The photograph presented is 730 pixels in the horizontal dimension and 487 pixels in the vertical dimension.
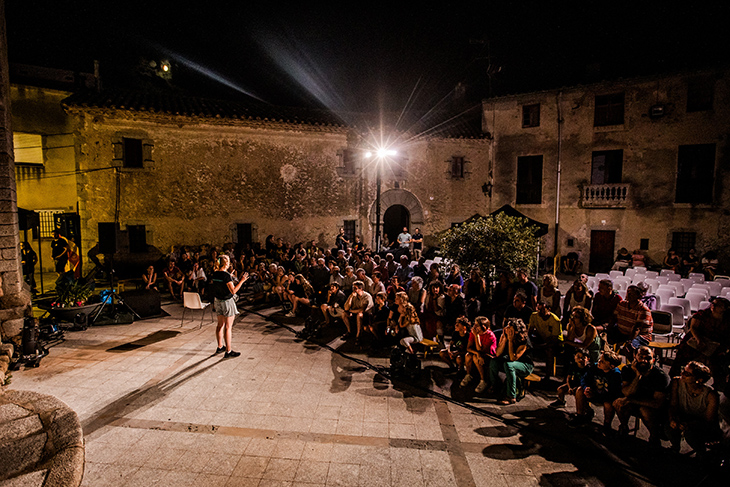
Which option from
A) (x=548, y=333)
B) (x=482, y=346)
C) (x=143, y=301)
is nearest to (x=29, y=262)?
(x=143, y=301)

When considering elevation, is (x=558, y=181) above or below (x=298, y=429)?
above

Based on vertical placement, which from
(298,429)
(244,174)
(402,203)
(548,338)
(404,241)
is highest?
(244,174)

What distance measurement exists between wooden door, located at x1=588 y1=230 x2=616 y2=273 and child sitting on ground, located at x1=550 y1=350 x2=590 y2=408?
44.7 feet

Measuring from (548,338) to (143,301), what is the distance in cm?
918

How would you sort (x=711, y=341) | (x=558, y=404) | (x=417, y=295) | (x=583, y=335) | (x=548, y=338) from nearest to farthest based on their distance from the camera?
(x=558, y=404) < (x=711, y=341) < (x=583, y=335) < (x=548, y=338) < (x=417, y=295)

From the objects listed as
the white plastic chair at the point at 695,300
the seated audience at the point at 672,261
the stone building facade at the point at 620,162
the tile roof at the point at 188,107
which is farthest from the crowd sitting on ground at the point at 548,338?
the stone building facade at the point at 620,162

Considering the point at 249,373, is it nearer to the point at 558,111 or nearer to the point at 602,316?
the point at 602,316

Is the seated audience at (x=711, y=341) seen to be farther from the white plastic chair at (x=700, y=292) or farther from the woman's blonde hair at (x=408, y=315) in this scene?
the woman's blonde hair at (x=408, y=315)

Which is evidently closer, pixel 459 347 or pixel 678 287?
pixel 459 347

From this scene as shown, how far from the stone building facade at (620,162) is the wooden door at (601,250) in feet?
0.13

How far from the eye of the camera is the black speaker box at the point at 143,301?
926 centimetres

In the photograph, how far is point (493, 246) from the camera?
8.74 meters

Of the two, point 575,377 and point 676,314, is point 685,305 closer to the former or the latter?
point 676,314

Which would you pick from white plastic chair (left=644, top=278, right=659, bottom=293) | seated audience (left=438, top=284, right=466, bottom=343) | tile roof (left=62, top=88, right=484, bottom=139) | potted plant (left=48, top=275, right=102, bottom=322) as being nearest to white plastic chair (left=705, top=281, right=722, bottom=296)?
white plastic chair (left=644, top=278, right=659, bottom=293)
